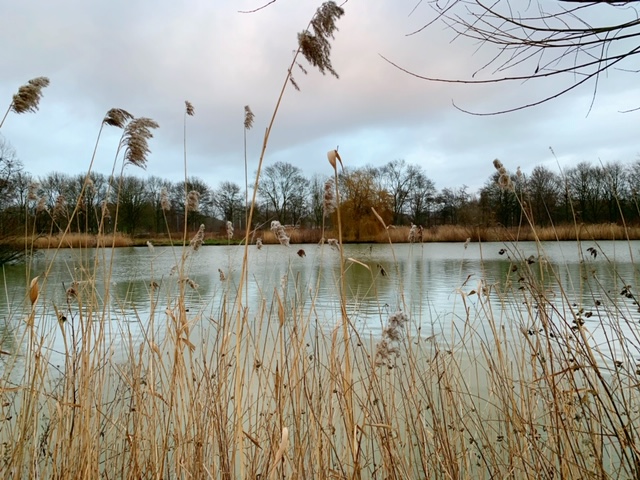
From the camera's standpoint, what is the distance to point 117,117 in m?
1.58

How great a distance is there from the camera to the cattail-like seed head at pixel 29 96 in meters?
1.63

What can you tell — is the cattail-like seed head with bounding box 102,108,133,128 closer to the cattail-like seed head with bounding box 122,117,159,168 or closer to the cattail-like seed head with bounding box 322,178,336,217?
the cattail-like seed head with bounding box 122,117,159,168

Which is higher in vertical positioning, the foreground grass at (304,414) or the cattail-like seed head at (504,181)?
the cattail-like seed head at (504,181)

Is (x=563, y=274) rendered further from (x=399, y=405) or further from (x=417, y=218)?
(x=417, y=218)

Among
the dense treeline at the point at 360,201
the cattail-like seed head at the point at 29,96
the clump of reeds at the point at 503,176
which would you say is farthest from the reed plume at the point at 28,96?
the dense treeline at the point at 360,201

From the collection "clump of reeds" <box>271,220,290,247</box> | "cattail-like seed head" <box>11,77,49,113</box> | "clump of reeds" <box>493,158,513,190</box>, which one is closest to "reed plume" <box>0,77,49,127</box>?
"cattail-like seed head" <box>11,77,49,113</box>

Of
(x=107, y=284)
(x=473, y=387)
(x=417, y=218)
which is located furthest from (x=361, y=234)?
(x=107, y=284)

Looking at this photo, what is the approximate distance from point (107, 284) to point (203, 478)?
2.59 ft

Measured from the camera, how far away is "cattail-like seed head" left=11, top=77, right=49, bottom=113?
1635 mm

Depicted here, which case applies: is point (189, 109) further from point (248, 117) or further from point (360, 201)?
point (360, 201)

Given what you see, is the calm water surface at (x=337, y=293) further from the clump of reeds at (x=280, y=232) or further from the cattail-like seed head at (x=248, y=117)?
the cattail-like seed head at (x=248, y=117)

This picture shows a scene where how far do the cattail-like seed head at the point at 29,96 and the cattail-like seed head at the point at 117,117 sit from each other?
34 cm

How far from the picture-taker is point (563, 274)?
286 inches

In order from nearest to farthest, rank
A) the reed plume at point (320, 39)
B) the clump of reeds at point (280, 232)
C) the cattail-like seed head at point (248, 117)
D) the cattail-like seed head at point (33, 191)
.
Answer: the reed plume at point (320, 39) < the clump of reeds at point (280, 232) < the cattail-like seed head at point (248, 117) < the cattail-like seed head at point (33, 191)
